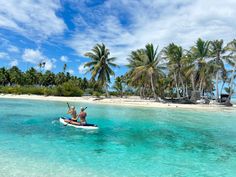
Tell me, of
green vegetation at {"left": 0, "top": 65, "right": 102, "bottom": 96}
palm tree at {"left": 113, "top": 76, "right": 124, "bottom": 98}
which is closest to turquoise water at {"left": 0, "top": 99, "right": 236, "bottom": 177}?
green vegetation at {"left": 0, "top": 65, "right": 102, "bottom": 96}

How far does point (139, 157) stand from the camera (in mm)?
10148

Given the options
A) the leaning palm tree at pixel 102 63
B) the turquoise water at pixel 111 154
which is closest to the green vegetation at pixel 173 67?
the leaning palm tree at pixel 102 63

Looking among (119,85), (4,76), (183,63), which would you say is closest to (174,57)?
(183,63)

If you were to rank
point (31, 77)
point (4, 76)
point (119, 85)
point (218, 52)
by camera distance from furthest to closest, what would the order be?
point (31, 77)
point (4, 76)
point (119, 85)
point (218, 52)

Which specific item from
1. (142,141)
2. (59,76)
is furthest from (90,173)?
(59,76)

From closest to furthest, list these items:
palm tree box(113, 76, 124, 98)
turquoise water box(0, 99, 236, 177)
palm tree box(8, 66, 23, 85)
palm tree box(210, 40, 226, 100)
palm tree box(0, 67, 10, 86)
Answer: turquoise water box(0, 99, 236, 177), palm tree box(210, 40, 226, 100), palm tree box(113, 76, 124, 98), palm tree box(8, 66, 23, 85), palm tree box(0, 67, 10, 86)

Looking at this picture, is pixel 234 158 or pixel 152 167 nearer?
pixel 152 167

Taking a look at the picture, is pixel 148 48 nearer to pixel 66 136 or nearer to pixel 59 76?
pixel 66 136

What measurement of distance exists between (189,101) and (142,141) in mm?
32506

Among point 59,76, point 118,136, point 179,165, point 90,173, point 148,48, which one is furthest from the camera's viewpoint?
point 59,76

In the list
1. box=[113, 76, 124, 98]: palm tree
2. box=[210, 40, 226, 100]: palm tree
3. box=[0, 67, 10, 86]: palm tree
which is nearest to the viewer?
box=[210, 40, 226, 100]: palm tree

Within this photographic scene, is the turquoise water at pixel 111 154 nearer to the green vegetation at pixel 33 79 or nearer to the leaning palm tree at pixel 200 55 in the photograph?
the leaning palm tree at pixel 200 55

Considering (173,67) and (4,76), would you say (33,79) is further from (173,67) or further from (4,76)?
(173,67)

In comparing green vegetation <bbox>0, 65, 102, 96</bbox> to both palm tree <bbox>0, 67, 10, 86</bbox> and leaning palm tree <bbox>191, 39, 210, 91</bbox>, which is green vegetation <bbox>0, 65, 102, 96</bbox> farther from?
leaning palm tree <bbox>191, 39, 210, 91</bbox>
